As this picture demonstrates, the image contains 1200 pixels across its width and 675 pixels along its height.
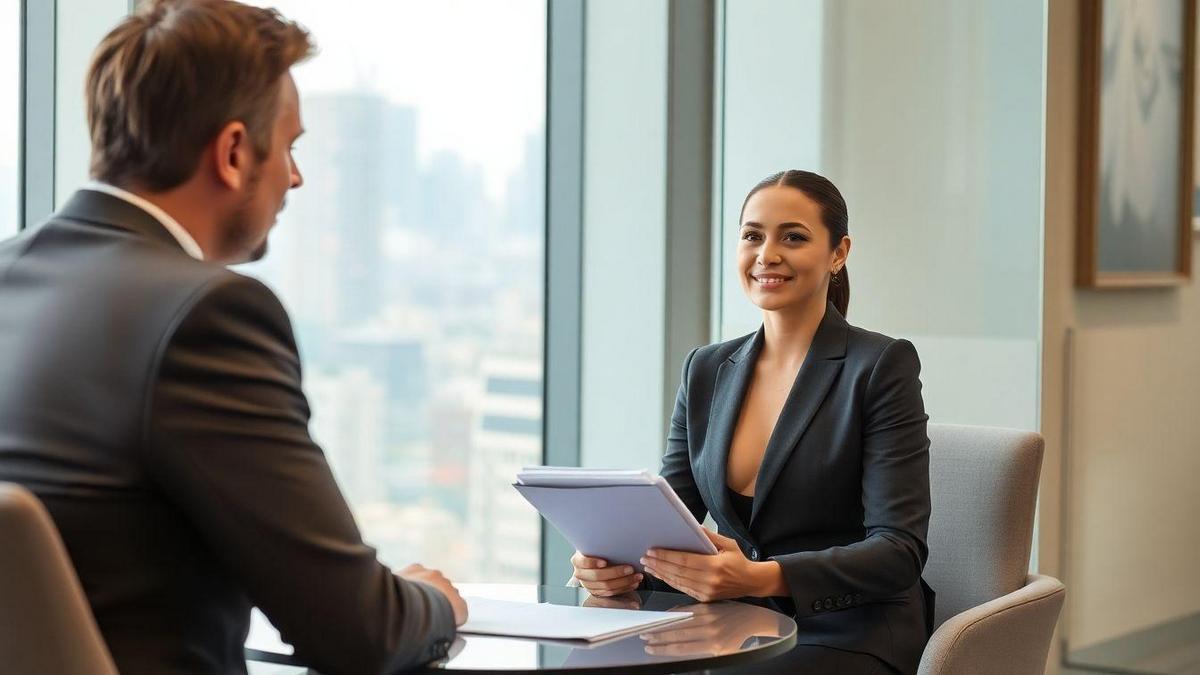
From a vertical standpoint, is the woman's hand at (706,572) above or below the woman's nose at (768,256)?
below

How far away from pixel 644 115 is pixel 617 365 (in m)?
0.75

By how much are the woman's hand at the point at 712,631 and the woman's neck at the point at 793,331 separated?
25.8 inches

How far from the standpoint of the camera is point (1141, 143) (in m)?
3.66

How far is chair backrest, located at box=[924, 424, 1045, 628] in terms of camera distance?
8.34ft

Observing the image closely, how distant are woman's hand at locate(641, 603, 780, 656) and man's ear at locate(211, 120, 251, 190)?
2.38 ft

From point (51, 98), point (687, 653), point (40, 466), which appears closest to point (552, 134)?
point (51, 98)

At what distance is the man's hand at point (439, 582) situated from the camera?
1667 mm

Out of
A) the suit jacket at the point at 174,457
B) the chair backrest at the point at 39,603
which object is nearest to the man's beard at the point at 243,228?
the suit jacket at the point at 174,457

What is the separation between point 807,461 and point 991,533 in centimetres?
41

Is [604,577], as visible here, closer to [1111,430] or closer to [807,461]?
[807,461]

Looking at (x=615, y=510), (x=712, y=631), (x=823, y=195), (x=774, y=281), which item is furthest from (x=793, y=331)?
(x=712, y=631)

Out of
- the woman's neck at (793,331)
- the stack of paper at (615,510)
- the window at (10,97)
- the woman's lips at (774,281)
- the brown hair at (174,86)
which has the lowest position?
the stack of paper at (615,510)

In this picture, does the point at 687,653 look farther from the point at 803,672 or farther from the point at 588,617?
the point at 803,672

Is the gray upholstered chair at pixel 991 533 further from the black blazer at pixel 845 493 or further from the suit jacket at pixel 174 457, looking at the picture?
the suit jacket at pixel 174 457
